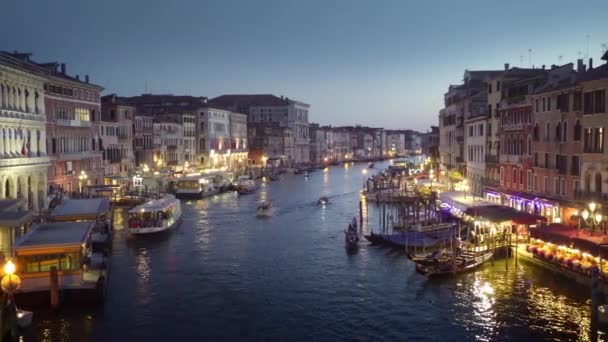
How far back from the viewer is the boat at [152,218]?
2853 cm

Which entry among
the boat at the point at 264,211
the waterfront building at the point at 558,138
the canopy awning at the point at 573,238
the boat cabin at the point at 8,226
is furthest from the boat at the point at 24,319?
the boat at the point at 264,211

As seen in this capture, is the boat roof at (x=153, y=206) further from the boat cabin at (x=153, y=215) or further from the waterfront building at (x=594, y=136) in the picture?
the waterfront building at (x=594, y=136)

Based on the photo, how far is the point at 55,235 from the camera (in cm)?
1822

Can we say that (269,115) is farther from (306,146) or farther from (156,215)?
(156,215)

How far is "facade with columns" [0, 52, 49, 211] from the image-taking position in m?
25.6

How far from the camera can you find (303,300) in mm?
18266

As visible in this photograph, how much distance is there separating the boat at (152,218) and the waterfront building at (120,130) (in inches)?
637

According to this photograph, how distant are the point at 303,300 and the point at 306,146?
308 ft

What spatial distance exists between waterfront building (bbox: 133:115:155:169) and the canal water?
84.3ft

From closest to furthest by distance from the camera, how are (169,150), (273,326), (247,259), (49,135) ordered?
(273,326), (247,259), (49,135), (169,150)

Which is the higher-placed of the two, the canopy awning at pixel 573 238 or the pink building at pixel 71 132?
the pink building at pixel 71 132

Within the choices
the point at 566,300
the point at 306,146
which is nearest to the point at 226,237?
the point at 566,300

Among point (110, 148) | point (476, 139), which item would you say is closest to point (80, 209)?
point (110, 148)

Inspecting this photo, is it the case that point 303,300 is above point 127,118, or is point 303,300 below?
below
